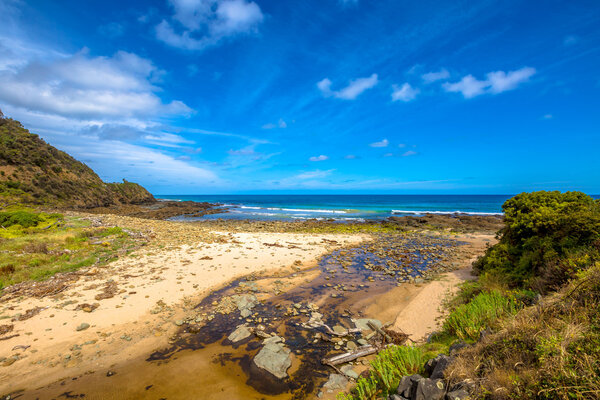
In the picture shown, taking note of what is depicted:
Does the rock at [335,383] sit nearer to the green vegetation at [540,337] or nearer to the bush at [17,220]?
the green vegetation at [540,337]

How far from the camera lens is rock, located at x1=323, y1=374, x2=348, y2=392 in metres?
5.21

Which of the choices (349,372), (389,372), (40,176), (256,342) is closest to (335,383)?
(349,372)

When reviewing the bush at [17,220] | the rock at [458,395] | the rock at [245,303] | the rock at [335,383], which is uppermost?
the bush at [17,220]

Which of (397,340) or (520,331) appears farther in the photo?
(397,340)

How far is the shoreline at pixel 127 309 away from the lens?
589 cm

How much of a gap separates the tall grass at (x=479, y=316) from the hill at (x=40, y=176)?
50778 mm

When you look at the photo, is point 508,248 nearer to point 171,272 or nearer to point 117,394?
point 117,394

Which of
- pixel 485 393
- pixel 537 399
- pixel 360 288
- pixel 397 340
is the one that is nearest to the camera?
pixel 537 399

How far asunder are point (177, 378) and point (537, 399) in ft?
22.5

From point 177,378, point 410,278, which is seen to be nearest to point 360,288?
point 410,278

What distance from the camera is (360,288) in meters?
11.1

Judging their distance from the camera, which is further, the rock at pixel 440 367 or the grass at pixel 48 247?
the grass at pixel 48 247

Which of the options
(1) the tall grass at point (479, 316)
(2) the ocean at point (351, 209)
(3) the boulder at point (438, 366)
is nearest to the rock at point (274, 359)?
(3) the boulder at point (438, 366)

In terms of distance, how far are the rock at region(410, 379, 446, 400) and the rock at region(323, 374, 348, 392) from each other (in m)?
2.23
